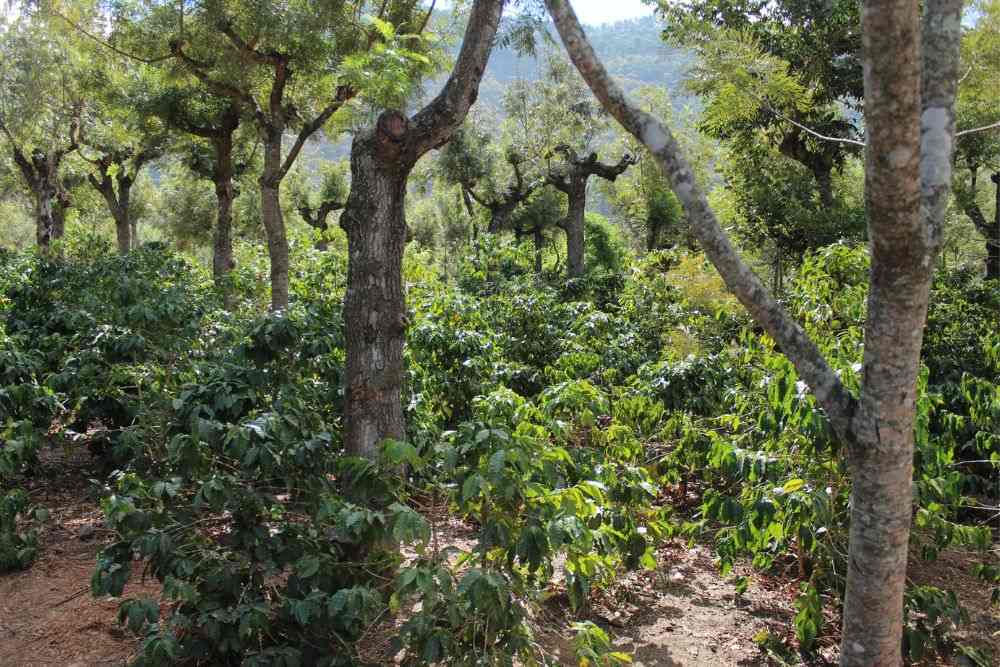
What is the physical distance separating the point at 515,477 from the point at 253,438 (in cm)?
118

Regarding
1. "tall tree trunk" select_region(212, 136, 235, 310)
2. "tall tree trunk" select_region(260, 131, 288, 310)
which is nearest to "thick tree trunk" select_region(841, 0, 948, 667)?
"tall tree trunk" select_region(260, 131, 288, 310)

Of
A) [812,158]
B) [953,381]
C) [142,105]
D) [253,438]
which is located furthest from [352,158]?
[812,158]

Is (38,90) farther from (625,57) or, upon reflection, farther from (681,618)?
(625,57)

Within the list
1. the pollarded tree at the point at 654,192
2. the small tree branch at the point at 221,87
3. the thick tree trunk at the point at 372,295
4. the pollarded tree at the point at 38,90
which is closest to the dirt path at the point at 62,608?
the thick tree trunk at the point at 372,295

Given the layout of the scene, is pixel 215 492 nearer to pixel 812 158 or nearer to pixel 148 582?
pixel 148 582

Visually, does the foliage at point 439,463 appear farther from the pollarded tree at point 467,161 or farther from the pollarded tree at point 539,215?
the pollarded tree at point 539,215

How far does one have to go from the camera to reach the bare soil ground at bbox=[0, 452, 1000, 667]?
3.80m

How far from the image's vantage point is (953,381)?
5848 millimetres

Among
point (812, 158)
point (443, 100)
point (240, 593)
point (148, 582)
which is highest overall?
point (812, 158)

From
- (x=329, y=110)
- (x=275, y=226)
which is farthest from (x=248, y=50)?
(x=275, y=226)

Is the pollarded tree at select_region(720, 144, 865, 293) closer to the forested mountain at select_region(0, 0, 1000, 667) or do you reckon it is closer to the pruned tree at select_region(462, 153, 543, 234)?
the forested mountain at select_region(0, 0, 1000, 667)

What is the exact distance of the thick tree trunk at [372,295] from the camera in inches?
150

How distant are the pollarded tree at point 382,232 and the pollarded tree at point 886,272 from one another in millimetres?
1328

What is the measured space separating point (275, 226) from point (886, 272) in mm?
7492
